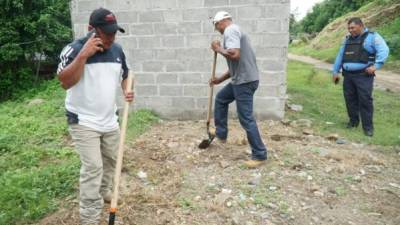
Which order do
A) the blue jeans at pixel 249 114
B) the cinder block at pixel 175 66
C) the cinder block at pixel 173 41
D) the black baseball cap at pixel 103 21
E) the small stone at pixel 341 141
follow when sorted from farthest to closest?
the cinder block at pixel 175 66 < the cinder block at pixel 173 41 < the small stone at pixel 341 141 < the blue jeans at pixel 249 114 < the black baseball cap at pixel 103 21

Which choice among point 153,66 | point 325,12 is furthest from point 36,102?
point 325,12

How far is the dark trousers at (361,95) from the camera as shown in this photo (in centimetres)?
616

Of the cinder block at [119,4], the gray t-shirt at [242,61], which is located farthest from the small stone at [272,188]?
the cinder block at [119,4]

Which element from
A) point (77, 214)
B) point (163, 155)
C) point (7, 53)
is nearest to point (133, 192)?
point (77, 214)

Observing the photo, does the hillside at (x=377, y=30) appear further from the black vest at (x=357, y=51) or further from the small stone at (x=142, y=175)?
the small stone at (x=142, y=175)

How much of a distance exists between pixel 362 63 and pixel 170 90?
3.13 meters

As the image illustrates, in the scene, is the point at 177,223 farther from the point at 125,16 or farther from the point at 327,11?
the point at 327,11

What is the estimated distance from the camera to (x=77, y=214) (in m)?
3.63

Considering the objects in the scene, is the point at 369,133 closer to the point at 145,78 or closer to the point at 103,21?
the point at 145,78

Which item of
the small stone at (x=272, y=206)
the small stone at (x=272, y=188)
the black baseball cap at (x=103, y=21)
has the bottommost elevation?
the small stone at (x=272, y=206)

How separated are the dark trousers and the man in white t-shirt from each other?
4195mm

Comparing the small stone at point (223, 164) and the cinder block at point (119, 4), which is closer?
the small stone at point (223, 164)

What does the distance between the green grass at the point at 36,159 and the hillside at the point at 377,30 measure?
39.4ft

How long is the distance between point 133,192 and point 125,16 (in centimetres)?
371
